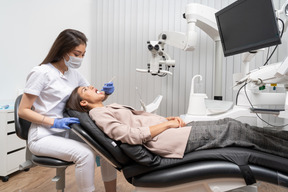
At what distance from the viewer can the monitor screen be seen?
46.8 inches

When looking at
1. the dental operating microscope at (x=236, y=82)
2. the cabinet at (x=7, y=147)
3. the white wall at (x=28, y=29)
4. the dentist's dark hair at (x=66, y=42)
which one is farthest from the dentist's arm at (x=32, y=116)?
the white wall at (x=28, y=29)

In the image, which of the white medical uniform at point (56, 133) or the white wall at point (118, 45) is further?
the white wall at point (118, 45)

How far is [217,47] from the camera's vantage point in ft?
6.69

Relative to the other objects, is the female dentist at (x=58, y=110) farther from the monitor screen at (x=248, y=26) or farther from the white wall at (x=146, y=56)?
the white wall at (x=146, y=56)

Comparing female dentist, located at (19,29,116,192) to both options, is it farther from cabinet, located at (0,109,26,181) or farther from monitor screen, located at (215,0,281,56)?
monitor screen, located at (215,0,281,56)

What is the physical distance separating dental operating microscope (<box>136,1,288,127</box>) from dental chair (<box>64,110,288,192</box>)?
260 millimetres

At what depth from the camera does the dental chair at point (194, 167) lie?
0.88 m

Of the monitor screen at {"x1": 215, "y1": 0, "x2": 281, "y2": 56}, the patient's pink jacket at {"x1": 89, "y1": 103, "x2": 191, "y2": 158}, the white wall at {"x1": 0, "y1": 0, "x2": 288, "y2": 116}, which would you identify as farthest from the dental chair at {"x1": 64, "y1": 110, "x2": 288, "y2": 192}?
the white wall at {"x1": 0, "y1": 0, "x2": 288, "y2": 116}

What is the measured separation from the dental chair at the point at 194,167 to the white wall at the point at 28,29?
1.68m

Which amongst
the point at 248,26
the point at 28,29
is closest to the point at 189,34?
the point at 248,26

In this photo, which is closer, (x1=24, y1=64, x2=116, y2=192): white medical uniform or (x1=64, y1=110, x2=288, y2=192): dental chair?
(x1=64, y1=110, x2=288, y2=192): dental chair

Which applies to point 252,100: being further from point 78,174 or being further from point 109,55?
point 109,55

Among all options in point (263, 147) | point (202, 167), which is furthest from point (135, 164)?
point (263, 147)

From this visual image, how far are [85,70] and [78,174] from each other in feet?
6.31
